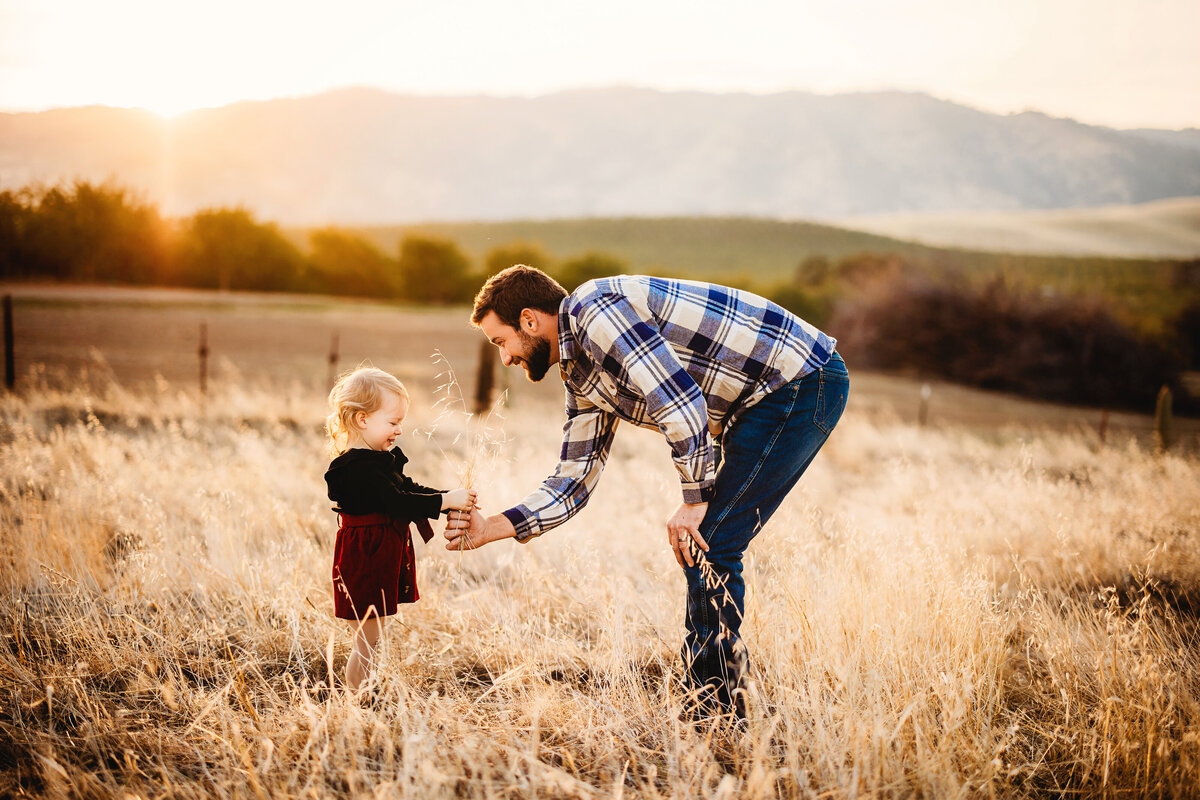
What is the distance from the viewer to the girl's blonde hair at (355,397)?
247 cm

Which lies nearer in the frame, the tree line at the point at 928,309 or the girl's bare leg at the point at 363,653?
the girl's bare leg at the point at 363,653

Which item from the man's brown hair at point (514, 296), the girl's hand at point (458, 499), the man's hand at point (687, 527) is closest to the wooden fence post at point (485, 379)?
the girl's hand at point (458, 499)

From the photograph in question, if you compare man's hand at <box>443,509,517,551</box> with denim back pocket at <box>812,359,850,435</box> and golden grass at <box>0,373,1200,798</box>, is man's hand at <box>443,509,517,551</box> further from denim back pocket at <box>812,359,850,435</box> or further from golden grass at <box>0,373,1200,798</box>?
denim back pocket at <box>812,359,850,435</box>

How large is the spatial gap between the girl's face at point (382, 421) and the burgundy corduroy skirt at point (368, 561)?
27 cm

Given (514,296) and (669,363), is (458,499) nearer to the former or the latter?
(514,296)

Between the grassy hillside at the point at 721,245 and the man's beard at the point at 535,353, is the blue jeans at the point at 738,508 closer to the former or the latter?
the man's beard at the point at 535,353

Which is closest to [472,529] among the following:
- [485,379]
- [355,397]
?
[355,397]

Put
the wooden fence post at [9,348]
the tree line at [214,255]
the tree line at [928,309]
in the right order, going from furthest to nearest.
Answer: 1. the tree line at [928,309]
2. the tree line at [214,255]
3. the wooden fence post at [9,348]

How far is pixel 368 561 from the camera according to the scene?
2.49 meters

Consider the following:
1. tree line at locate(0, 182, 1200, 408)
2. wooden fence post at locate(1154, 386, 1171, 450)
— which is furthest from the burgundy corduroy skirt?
tree line at locate(0, 182, 1200, 408)

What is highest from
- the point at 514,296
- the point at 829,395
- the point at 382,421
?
the point at 514,296

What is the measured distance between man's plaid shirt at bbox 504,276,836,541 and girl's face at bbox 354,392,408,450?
0.53 m

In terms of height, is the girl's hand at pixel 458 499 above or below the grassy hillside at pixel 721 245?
below

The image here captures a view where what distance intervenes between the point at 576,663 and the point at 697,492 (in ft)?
3.88
